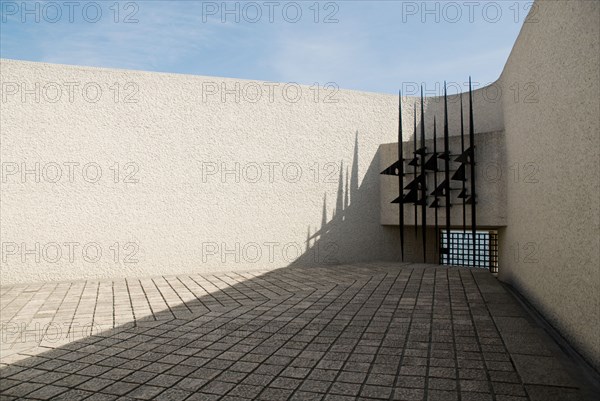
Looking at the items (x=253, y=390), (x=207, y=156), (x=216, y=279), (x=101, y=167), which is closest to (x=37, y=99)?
(x=101, y=167)

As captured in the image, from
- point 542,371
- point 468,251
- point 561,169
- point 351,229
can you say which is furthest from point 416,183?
point 542,371

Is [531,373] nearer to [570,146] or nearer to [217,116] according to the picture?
[570,146]

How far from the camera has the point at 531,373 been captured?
3.29m

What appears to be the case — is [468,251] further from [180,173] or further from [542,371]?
[542,371]

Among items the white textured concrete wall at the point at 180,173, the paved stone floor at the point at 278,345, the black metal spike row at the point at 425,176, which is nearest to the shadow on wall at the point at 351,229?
the white textured concrete wall at the point at 180,173

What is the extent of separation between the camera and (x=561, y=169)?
4.47 metres

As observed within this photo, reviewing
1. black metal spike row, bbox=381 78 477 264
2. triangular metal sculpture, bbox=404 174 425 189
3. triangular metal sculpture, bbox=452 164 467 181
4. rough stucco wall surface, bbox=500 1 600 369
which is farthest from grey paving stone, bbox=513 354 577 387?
triangular metal sculpture, bbox=404 174 425 189

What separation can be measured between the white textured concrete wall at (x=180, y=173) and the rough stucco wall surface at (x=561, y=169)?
13.2ft

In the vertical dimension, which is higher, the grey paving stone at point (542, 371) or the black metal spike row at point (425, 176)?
the black metal spike row at point (425, 176)

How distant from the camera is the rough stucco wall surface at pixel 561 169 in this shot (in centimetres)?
358

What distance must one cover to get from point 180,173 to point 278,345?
5.32 m

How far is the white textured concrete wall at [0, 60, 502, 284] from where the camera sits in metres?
7.62

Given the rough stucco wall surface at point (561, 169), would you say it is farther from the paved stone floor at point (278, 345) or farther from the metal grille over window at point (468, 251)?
the metal grille over window at point (468, 251)

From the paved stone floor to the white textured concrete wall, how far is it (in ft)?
4.26
